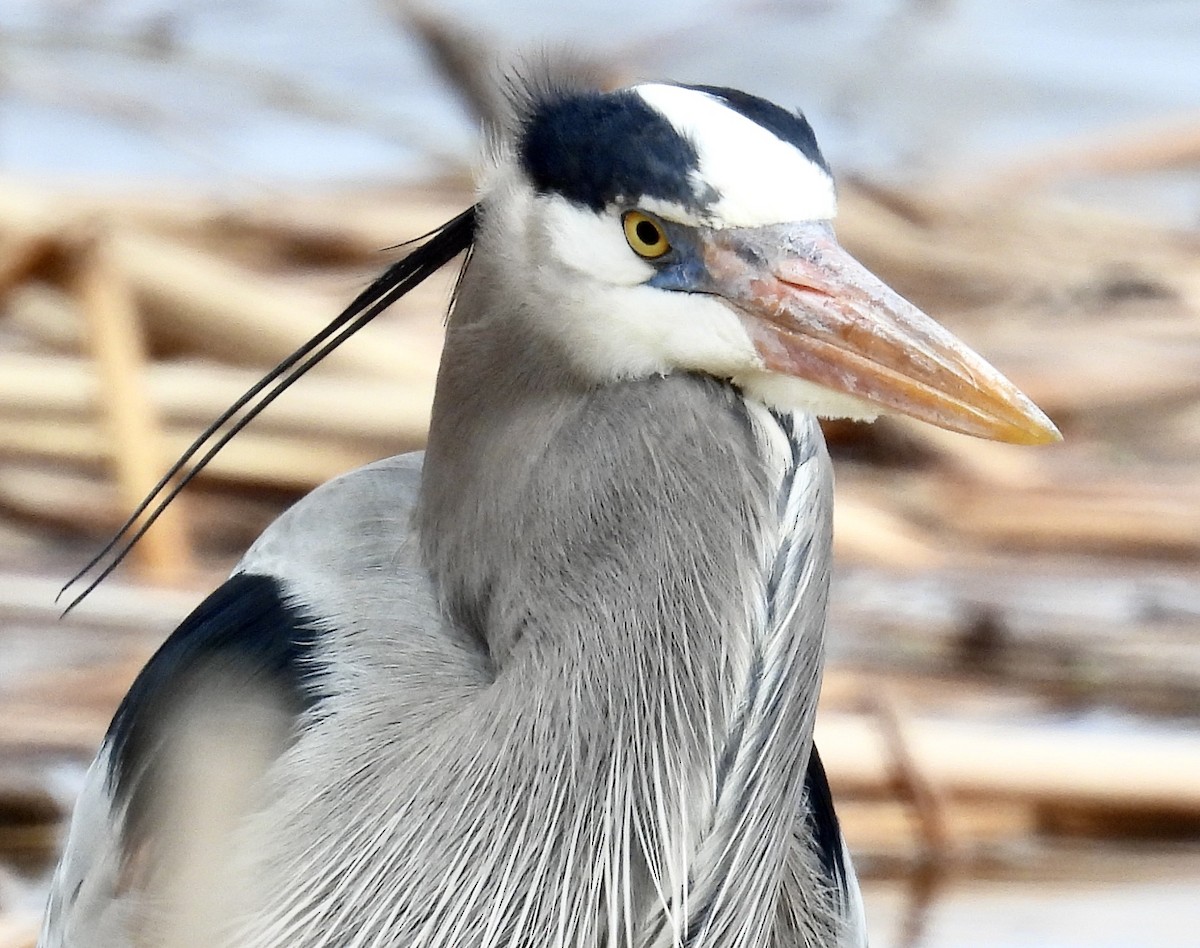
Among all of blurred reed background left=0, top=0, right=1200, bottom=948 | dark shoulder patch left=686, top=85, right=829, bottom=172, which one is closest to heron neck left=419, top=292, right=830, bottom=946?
dark shoulder patch left=686, top=85, right=829, bottom=172

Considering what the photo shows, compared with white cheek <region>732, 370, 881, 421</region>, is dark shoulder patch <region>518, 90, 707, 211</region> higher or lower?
higher

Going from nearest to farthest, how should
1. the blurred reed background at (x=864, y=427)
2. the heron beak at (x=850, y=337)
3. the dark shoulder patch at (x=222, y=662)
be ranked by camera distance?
the heron beak at (x=850, y=337) → the dark shoulder patch at (x=222, y=662) → the blurred reed background at (x=864, y=427)

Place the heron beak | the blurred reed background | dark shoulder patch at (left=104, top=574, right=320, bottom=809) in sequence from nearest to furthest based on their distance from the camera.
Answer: the heron beak → dark shoulder patch at (left=104, top=574, right=320, bottom=809) → the blurred reed background

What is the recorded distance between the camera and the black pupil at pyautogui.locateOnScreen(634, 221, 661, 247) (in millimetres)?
1764

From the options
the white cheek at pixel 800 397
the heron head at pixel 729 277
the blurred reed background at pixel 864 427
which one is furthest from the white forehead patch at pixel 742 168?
the blurred reed background at pixel 864 427

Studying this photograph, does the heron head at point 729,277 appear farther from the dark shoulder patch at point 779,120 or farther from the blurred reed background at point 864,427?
the blurred reed background at point 864,427

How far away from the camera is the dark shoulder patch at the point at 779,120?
173 cm

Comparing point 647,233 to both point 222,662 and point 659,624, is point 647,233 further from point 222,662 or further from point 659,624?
point 222,662

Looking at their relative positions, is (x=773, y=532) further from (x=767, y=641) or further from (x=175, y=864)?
(x=175, y=864)

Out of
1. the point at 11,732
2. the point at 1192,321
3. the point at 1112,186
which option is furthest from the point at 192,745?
the point at 1112,186

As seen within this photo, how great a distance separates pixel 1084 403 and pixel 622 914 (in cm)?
245

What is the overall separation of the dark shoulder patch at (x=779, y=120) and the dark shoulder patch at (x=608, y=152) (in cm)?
6

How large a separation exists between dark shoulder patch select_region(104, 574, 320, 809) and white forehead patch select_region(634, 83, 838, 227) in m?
0.59

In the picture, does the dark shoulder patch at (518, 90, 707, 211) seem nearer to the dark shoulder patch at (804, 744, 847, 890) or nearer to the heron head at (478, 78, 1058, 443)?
the heron head at (478, 78, 1058, 443)
